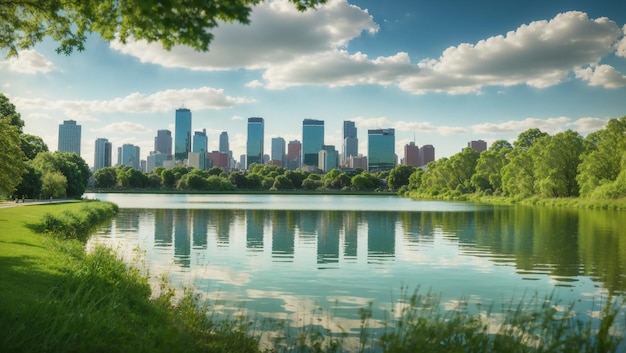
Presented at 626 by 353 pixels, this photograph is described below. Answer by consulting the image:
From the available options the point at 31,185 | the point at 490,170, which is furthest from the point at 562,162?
the point at 31,185

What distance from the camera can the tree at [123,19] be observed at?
8.39m

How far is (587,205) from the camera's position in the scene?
76438mm

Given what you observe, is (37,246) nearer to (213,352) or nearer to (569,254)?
(213,352)

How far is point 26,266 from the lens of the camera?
15977mm

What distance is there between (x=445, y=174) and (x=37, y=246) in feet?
475

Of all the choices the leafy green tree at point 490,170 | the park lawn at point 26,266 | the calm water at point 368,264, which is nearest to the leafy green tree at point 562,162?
the leafy green tree at point 490,170

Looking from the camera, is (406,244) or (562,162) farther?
(562,162)

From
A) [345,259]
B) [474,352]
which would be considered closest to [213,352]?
[474,352]

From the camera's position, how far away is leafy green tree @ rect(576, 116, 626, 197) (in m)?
81.6

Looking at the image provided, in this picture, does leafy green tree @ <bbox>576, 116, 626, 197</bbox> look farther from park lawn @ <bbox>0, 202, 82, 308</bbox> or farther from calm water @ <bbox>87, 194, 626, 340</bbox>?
park lawn @ <bbox>0, 202, 82, 308</bbox>

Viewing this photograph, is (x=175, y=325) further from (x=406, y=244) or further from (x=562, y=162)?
(x=562, y=162)

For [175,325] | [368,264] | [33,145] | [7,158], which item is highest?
[33,145]

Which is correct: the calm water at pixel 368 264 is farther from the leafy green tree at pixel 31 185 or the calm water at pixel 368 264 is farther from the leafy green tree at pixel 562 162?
the leafy green tree at pixel 562 162

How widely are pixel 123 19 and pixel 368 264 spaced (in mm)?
17640
